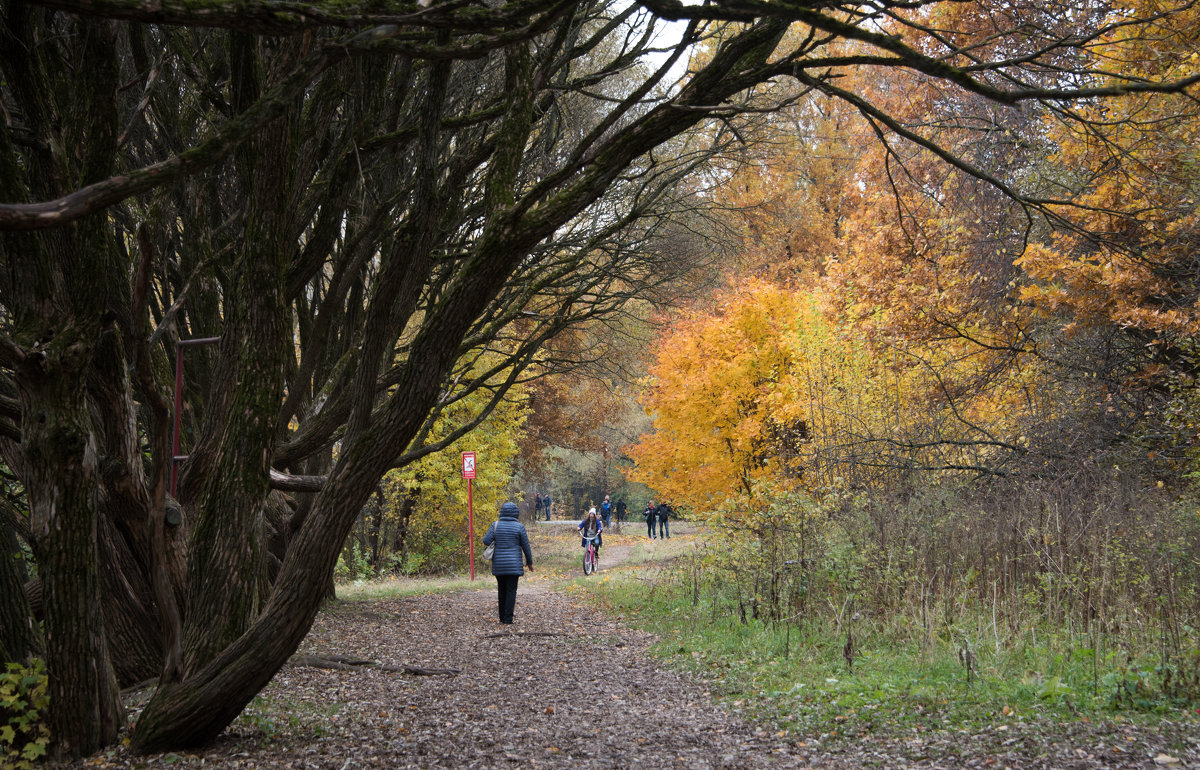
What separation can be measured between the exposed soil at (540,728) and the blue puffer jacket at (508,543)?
1.63 metres

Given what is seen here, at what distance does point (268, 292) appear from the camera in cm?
516

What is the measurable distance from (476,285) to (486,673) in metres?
4.98

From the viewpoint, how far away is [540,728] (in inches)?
241

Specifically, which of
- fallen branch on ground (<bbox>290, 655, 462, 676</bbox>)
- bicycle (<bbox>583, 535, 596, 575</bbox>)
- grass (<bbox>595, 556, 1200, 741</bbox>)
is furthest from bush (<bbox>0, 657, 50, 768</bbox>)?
bicycle (<bbox>583, 535, 596, 575</bbox>)

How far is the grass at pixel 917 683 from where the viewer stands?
505 cm

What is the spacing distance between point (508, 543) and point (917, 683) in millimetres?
6939

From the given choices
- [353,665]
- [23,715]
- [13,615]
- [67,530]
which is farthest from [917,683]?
[13,615]

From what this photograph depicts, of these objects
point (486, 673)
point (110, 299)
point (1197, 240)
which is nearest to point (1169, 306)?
point (1197, 240)

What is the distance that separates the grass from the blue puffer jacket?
376cm

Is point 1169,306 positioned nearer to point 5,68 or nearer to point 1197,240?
point 1197,240

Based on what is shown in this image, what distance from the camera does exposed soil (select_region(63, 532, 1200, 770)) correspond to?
4.62 m

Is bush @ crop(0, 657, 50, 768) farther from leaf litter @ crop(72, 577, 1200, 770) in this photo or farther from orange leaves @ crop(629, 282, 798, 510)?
orange leaves @ crop(629, 282, 798, 510)

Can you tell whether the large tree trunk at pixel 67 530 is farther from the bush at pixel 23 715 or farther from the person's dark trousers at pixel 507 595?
the person's dark trousers at pixel 507 595

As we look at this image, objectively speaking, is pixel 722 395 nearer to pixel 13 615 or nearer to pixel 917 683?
pixel 917 683
